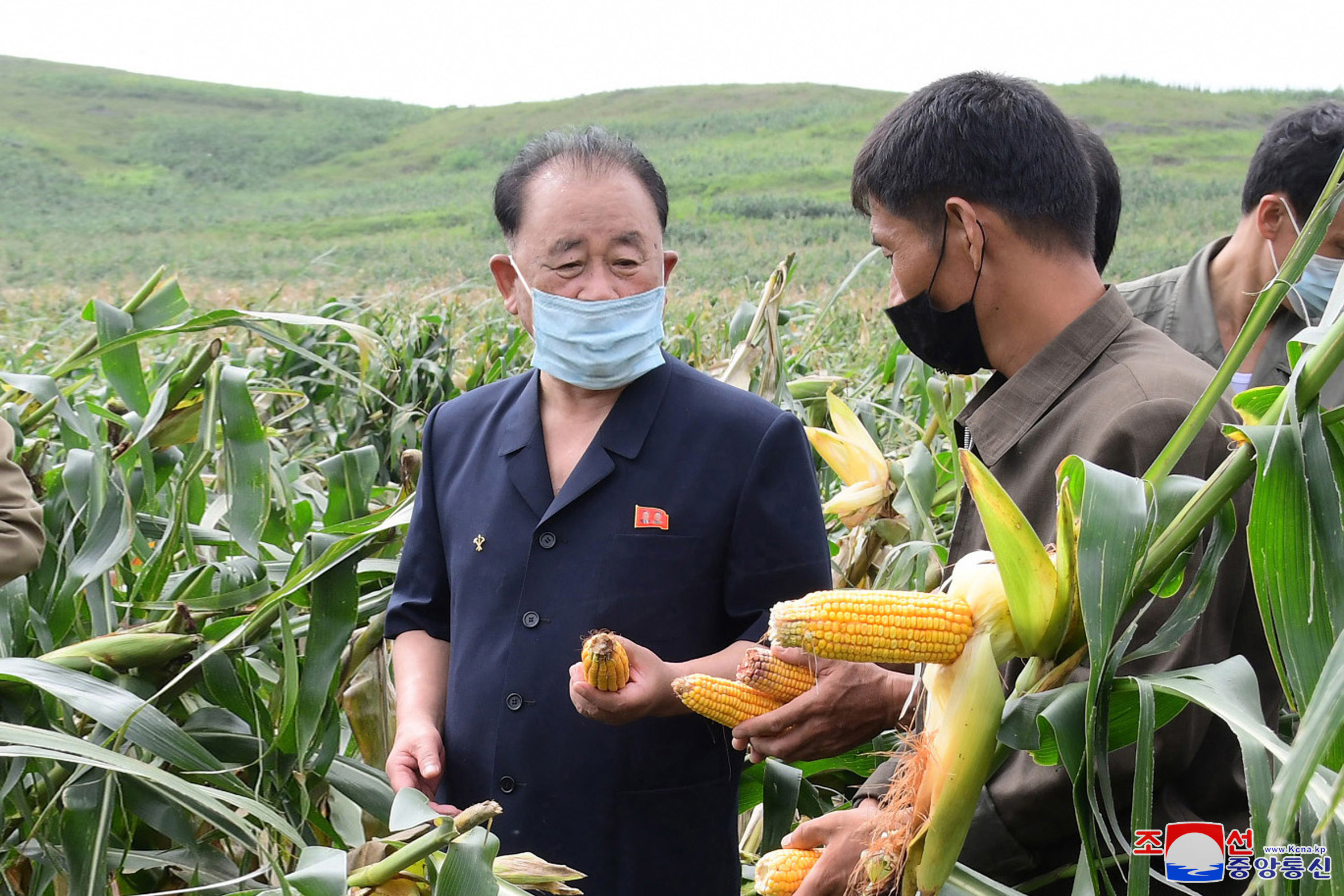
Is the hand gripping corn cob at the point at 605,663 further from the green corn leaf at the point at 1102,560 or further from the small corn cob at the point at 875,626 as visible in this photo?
the green corn leaf at the point at 1102,560

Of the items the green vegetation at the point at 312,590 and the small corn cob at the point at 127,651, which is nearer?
the green vegetation at the point at 312,590

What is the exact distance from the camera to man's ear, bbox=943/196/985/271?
1.55 m

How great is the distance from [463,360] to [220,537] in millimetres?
3220

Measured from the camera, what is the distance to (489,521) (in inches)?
66.6

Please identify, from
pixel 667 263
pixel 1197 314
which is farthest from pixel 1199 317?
pixel 667 263

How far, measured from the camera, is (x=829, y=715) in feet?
4.45

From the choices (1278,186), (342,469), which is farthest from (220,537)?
(1278,186)

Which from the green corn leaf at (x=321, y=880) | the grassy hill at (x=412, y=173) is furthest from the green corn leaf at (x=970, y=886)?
the grassy hill at (x=412, y=173)

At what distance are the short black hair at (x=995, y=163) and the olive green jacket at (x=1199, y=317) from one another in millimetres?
1229

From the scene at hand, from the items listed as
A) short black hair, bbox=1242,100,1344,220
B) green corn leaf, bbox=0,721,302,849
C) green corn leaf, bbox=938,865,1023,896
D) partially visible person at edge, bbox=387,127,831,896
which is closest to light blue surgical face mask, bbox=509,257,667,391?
partially visible person at edge, bbox=387,127,831,896

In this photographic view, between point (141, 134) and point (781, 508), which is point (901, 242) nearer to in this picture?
point (781, 508)

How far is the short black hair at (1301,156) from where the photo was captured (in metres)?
2.53

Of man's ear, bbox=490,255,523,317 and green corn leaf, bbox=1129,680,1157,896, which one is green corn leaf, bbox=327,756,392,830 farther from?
green corn leaf, bbox=1129,680,1157,896

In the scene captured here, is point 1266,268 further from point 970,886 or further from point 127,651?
point 127,651
